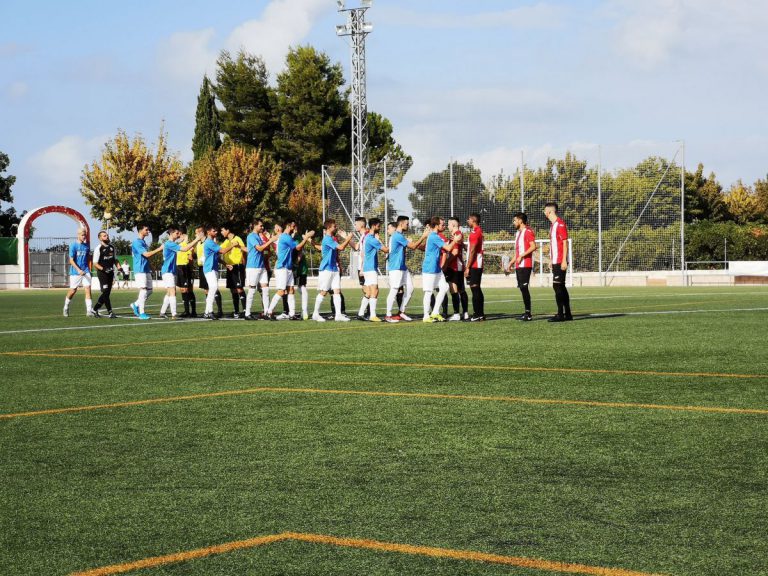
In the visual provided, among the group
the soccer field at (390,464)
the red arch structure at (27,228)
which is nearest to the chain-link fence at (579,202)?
the red arch structure at (27,228)

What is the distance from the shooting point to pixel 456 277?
20969 millimetres

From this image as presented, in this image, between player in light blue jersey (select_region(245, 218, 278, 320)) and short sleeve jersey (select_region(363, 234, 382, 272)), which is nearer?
short sleeve jersey (select_region(363, 234, 382, 272))

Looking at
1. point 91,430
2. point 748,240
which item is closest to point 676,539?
point 91,430

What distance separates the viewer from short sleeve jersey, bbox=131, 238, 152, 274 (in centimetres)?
2292

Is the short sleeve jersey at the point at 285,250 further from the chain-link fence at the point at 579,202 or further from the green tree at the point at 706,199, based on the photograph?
the green tree at the point at 706,199

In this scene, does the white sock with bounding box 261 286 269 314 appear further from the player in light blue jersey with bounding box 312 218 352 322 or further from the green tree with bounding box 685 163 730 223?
the green tree with bounding box 685 163 730 223

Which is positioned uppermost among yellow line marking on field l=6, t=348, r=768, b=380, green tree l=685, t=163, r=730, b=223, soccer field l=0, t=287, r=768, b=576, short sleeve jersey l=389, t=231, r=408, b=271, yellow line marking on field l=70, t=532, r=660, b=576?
green tree l=685, t=163, r=730, b=223

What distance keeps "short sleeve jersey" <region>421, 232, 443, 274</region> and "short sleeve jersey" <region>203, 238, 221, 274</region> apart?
519 centimetres

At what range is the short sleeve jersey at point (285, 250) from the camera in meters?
21.5

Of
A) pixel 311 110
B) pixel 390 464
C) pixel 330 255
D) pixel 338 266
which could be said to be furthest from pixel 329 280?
pixel 311 110

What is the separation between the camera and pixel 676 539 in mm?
4504

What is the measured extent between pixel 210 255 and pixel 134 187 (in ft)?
136

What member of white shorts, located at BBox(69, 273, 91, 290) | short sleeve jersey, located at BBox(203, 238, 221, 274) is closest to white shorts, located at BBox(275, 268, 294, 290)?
short sleeve jersey, located at BBox(203, 238, 221, 274)

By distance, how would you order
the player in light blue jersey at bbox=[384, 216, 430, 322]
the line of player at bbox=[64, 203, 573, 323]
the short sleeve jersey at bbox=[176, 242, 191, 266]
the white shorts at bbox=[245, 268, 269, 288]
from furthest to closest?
the short sleeve jersey at bbox=[176, 242, 191, 266] < the white shorts at bbox=[245, 268, 269, 288] < the player in light blue jersey at bbox=[384, 216, 430, 322] < the line of player at bbox=[64, 203, 573, 323]
